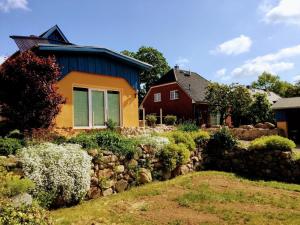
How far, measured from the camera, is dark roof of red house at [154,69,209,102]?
3362cm

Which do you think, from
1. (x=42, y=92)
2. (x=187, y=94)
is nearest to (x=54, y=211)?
(x=42, y=92)

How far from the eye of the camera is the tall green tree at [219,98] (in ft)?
95.2

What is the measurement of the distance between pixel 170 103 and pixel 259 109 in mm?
9925

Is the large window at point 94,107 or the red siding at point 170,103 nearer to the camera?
the large window at point 94,107

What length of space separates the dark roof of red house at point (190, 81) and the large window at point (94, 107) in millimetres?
18339

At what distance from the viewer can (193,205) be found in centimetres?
779

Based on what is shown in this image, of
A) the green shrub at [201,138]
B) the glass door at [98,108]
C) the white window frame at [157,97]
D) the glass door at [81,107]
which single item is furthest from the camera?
the white window frame at [157,97]

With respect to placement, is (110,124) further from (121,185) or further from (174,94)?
(174,94)

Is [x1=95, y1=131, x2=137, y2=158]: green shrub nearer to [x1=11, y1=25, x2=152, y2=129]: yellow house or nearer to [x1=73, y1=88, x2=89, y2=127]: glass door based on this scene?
[x1=11, y1=25, x2=152, y2=129]: yellow house

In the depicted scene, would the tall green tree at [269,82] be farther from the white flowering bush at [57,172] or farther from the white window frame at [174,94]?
the white flowering bush at [57,172]

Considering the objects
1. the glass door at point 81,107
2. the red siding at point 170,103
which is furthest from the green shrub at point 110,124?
the red siding at point 170,103

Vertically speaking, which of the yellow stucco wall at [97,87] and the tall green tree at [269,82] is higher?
the tall green tree at [269,82]

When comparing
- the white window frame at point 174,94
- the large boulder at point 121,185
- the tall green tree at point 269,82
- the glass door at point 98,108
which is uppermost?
the tall green tree at point 269,82

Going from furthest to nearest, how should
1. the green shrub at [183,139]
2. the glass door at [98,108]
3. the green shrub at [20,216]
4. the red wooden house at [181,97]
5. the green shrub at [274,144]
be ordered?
the red wooden house at [181,97] → the glass door at [98,108] → the green shrub at [183,139] → the green shrub at [274,144] → the green shrub at [20,216]
